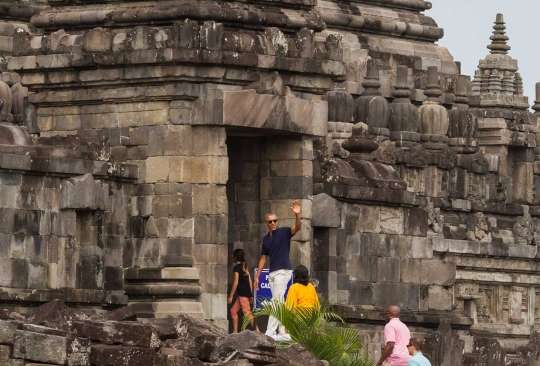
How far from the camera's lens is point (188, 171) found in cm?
4941

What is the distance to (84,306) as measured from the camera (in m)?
47.2

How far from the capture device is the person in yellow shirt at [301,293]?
44.7 m

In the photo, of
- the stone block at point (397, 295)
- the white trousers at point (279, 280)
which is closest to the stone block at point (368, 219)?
the stone block at point (397, 295)

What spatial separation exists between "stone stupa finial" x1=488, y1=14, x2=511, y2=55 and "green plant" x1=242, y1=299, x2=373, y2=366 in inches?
1248

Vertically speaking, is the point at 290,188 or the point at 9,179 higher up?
the point at 290,188

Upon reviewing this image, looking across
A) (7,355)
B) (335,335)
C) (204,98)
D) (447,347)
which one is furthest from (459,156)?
(7,355)

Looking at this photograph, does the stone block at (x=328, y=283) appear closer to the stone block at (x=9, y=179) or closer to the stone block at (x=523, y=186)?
the stone block at (x=9, y=179)

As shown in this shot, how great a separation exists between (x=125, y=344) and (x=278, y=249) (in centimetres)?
694

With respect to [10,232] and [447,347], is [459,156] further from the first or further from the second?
[10,232]

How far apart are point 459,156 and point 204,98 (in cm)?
1862

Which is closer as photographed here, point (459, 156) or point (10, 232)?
point (10, 232)

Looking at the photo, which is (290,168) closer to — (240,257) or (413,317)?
(240,257)

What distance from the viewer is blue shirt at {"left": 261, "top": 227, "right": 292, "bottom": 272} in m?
47.4

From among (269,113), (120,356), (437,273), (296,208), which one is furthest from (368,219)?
(120,356)
